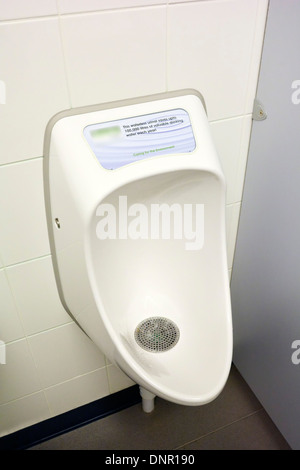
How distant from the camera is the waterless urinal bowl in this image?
2.39ft

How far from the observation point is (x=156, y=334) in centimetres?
97

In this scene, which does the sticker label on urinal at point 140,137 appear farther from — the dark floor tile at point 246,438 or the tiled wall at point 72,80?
the dark floor tile at point 246,438

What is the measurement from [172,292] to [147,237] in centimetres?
18

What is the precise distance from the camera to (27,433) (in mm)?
1241

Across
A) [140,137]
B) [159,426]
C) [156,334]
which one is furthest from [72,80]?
[159,426]

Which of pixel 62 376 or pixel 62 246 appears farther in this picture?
pixel 62 376

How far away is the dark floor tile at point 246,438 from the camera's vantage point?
1.24m

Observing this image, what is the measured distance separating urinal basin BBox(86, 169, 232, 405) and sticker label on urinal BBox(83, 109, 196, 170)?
2.0 inches

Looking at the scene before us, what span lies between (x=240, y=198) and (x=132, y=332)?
0.50 metres
